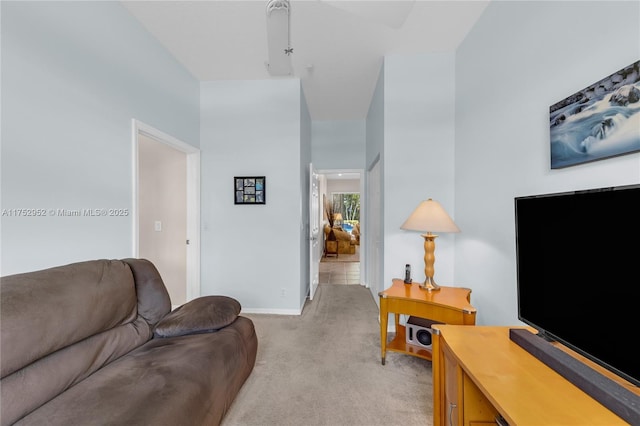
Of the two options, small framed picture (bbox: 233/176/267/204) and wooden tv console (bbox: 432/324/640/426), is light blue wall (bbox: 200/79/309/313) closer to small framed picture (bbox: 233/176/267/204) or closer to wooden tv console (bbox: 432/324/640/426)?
small framed picture (bbox: 233/176/267/204)

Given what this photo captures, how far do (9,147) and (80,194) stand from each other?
0.42m

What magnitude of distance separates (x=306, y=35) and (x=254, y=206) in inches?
75.0

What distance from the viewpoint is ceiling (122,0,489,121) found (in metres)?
1.96

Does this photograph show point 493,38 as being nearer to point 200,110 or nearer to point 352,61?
point 352,61

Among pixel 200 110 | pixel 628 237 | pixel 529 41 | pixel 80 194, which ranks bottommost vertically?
pixel 628 237

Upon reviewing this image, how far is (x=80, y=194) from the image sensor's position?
1625 millimetres

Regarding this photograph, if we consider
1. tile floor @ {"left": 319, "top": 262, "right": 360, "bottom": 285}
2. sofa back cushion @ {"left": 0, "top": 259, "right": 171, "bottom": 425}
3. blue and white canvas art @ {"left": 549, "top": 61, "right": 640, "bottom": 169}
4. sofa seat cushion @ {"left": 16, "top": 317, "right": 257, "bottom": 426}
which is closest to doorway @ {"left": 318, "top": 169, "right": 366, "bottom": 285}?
tile floor @ {"left": 319, "top": 262, "right": 360, "bottom": 285}

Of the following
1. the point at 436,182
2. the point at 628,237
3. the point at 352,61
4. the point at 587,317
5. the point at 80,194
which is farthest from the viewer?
the point at 352,61

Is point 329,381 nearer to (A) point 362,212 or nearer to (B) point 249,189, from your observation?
(B) point 249,189

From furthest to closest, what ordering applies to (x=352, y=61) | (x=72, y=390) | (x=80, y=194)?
(x=352, y=61) < (x=80, y=194) < (x=72, y=390)

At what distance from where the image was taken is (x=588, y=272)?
82cm

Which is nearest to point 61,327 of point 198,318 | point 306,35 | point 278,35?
point 198,318

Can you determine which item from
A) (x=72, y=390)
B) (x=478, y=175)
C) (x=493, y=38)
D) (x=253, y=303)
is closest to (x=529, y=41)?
(x=493, y=38)

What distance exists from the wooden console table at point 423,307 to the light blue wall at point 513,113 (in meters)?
0.31
